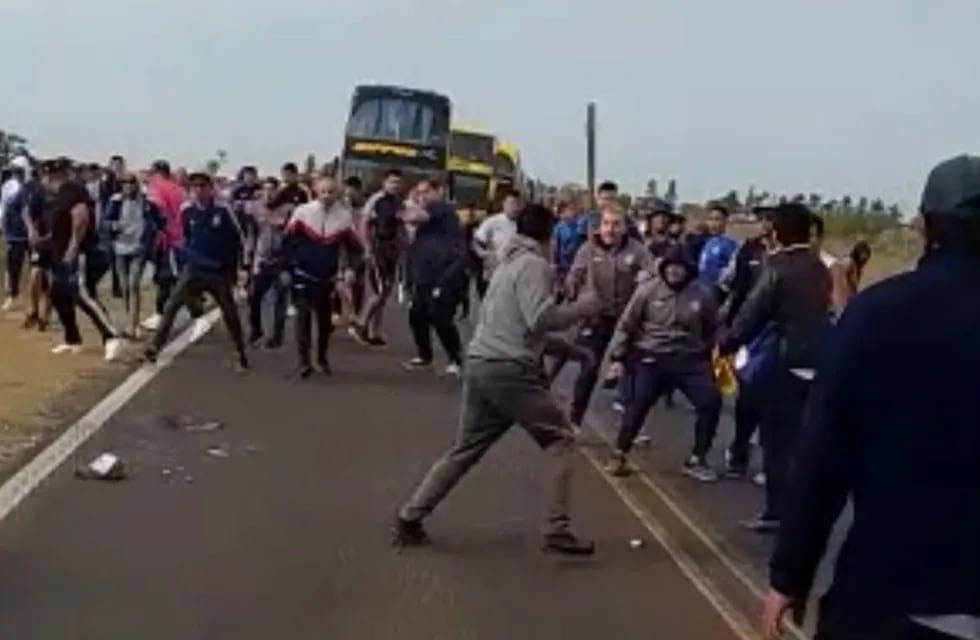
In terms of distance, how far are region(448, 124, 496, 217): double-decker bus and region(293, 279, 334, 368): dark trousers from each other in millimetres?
34739

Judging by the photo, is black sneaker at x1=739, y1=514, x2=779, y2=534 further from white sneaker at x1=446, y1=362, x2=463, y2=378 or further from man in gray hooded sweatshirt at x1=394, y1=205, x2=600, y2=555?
white sneaker at x1=446, y1=362, x2=463, y2=378

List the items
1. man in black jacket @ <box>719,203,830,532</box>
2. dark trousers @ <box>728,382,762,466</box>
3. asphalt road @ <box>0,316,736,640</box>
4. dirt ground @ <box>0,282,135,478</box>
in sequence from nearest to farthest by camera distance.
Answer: asphalt road @ <box>0,316,736,640</box>, man in black jacket @ <box>719,203,830,532</box>, dark trousers @ <box>728,382,762,466</box>, dirt ground @ <box>0,282,135,478</box>

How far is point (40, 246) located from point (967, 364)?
18.6 meters

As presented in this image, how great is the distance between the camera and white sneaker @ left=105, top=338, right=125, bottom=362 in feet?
67.2

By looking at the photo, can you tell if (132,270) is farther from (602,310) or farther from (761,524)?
(761,524)

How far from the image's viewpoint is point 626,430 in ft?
45.1

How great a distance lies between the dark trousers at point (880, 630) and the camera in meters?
4.46

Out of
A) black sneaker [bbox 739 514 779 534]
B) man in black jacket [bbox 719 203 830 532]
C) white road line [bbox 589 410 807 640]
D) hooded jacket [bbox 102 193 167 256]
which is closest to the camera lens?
white road line [bbox 589 410 807 640]

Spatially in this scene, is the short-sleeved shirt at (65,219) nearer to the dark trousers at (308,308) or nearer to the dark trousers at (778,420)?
the dark trousers at (308,308)

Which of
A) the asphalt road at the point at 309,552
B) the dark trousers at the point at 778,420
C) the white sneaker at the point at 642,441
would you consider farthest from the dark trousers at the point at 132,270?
the dark trousers at the point at 778,420

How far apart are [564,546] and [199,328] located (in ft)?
47.9

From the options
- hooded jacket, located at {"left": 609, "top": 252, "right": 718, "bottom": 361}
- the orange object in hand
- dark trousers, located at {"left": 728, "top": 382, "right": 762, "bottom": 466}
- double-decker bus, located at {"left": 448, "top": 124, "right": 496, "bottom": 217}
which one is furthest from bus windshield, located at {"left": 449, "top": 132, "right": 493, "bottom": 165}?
hooded jacket, located at {"left": 609, "top": 252, "right": 718, "bottom": 361}

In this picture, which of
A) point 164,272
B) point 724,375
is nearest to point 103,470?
point 724,375

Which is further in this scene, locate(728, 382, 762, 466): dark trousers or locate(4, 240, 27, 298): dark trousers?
locate(4, 240, 27, 298): dark trousers
